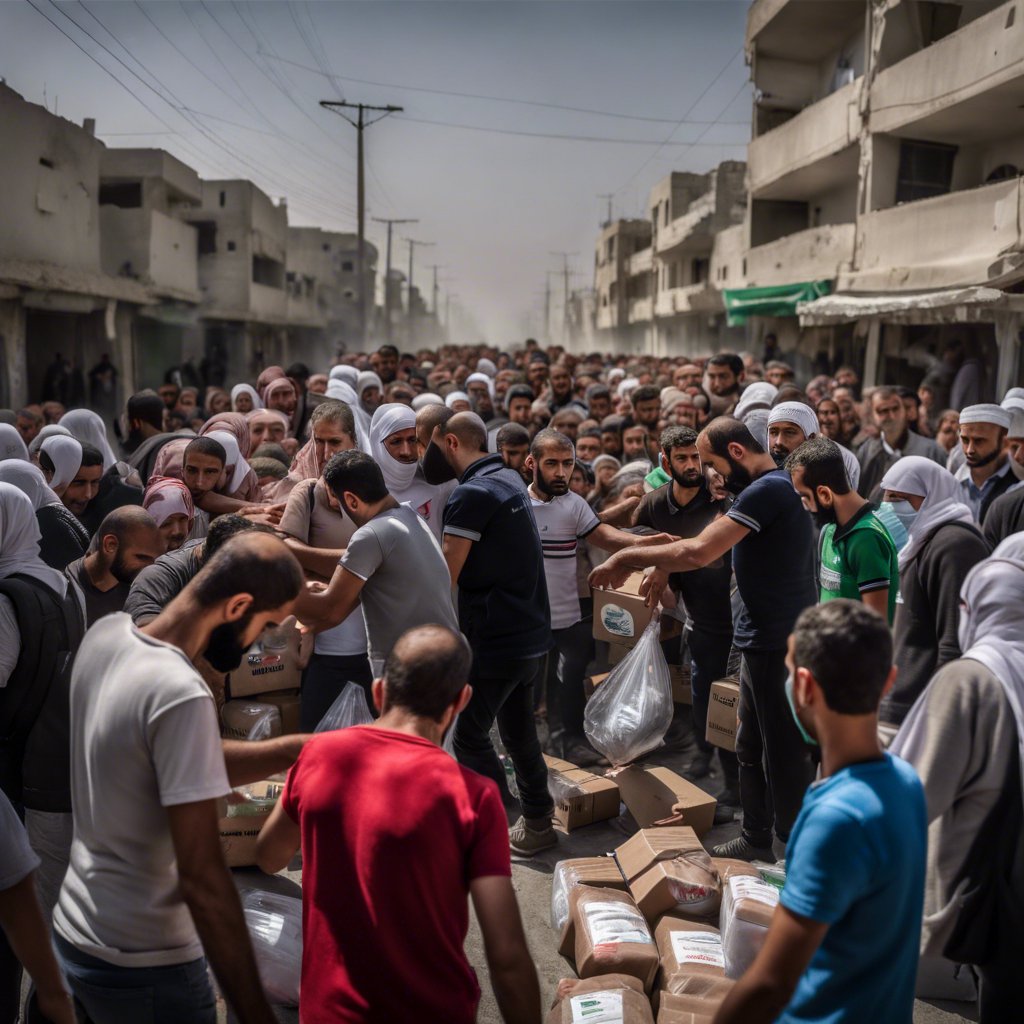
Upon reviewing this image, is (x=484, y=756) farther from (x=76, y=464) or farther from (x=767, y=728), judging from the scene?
(x=76, y=464)

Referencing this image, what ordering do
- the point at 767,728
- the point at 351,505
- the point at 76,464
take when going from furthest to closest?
the point at 76,464, the point at 767,728, the point at 351,505

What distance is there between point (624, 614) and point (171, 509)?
8.33ft

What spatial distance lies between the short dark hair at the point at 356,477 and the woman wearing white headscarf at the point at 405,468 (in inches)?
41.0

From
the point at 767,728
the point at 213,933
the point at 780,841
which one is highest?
the point at 213,933

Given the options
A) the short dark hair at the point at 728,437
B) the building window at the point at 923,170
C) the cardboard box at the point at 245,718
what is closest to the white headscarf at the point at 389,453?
the cardboard box at the point at 245,718

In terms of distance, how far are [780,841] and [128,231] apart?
23247 mm

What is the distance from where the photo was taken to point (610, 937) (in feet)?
11.0

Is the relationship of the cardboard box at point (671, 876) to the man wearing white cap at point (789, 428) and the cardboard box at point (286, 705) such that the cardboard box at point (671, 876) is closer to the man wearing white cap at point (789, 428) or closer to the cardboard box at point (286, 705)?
the cardboard box at point (286, 705)

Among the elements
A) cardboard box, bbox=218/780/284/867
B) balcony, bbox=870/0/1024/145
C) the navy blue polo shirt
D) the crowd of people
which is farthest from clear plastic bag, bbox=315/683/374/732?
balcony, bbox=870/0/1024/145

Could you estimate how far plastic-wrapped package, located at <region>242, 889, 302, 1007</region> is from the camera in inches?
129

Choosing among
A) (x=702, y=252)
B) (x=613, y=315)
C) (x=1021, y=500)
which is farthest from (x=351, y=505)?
(x=613, y=315)

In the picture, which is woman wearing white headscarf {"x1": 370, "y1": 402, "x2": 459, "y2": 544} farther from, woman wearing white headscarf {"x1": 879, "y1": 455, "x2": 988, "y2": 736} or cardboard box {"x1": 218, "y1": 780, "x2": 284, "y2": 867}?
woman wearing white headscarf {"x1": 879, "y1": 455, "x2": 988, "y2": 736}

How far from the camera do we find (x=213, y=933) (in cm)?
206

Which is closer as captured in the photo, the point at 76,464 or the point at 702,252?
the point at 76,464
